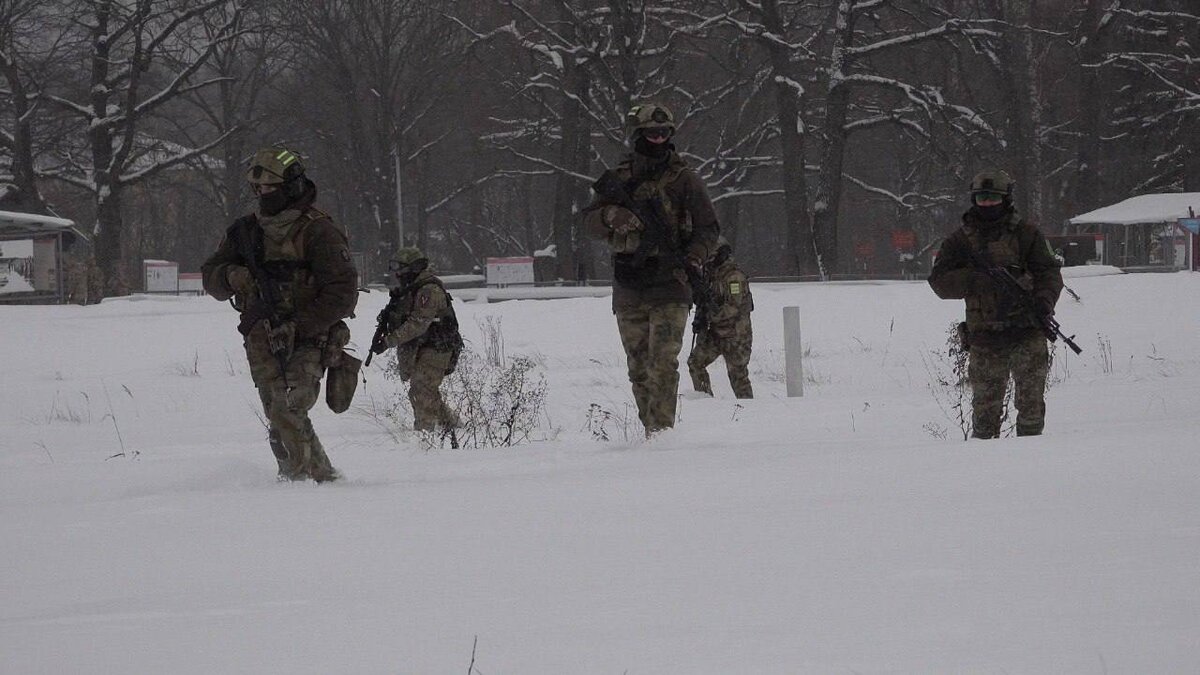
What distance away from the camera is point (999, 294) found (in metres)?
7.91

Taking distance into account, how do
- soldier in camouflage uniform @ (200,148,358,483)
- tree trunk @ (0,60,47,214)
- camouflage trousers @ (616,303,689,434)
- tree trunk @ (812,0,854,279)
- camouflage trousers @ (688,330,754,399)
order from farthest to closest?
tree trunk @ (0,60,47,214), tree trunk @ (812,0,854,279), camouflage trousers @ (688,330,754,399), camouflage trousers @ (616,303,689,434), soldier in camouflage uniform @ (200,148,358,483)

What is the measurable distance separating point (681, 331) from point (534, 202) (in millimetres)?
56348

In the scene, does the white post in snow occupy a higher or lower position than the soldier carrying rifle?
lower

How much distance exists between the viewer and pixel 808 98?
32.7 metres

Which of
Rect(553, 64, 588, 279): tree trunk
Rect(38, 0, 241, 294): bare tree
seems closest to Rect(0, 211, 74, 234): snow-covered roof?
Rect(38, 0, 241, 294): bare tree

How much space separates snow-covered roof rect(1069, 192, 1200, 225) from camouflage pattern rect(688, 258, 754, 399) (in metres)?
27.7

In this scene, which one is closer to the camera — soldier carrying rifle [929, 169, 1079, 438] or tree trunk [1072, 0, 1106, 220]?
soldier carrying rifle [929, 169, 1079, 438]

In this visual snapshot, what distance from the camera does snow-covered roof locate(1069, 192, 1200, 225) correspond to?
37281mm

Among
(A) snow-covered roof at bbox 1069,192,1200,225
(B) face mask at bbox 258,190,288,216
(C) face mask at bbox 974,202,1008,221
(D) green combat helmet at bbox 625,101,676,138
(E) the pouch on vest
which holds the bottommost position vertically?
(E) the pouch on vest

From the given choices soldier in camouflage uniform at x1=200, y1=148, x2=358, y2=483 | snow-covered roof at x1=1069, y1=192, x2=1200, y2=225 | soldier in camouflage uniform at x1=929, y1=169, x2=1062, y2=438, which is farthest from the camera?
snow-covered roof at x1=1069, y1=192, x2=1200, y2=225

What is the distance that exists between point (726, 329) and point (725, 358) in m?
0.24

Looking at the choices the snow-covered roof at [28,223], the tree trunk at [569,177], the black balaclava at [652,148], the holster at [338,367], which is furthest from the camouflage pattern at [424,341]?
the tree trunk at [569,177]

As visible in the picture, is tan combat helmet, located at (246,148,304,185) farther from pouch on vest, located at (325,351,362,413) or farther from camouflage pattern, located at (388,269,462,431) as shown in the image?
camouflage pattern, located at (388,269,462,431)

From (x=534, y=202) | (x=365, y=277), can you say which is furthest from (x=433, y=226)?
(x=365, y=277)
